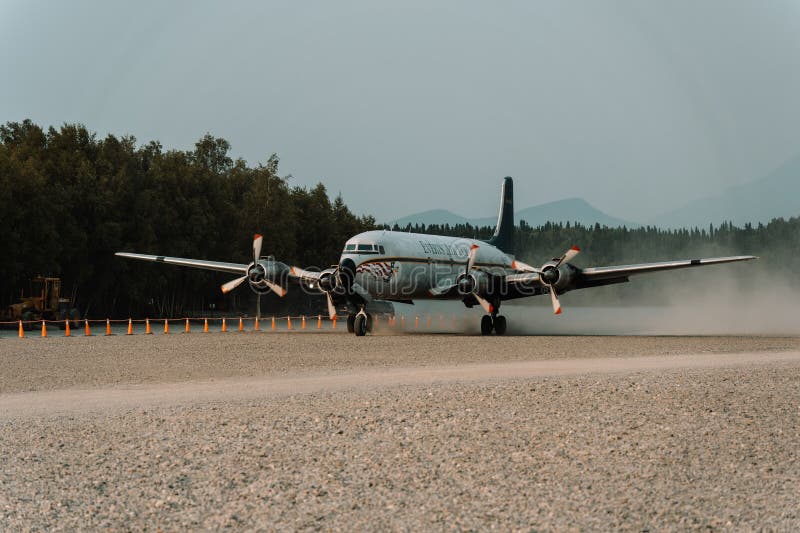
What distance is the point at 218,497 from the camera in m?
10.2

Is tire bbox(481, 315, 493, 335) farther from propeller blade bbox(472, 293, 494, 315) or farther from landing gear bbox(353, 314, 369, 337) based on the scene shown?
landing gear bbox(353, 314, 369, 337)

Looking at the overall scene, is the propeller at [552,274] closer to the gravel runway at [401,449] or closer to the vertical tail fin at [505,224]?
the vertical tail fin at [505,224]

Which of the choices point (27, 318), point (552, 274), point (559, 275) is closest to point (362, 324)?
point (552, 274)

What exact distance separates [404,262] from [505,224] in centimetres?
1540

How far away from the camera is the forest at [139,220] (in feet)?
178

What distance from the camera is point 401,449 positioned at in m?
12.7

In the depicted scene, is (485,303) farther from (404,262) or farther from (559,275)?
(404,262)

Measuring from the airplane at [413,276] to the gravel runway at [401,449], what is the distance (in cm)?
1489

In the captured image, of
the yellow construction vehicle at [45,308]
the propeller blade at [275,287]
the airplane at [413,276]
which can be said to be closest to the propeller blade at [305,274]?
the airplane at [413,276]

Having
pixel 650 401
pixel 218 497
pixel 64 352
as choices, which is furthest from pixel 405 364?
pixel 218 497

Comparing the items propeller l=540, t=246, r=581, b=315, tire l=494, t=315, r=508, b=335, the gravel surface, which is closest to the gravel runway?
the gravel surface

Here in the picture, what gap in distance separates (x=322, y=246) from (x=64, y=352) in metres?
68.7

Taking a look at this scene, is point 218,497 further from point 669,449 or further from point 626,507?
point 669,449

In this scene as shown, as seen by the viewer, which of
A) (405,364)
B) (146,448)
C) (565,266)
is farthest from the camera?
(565,266)
